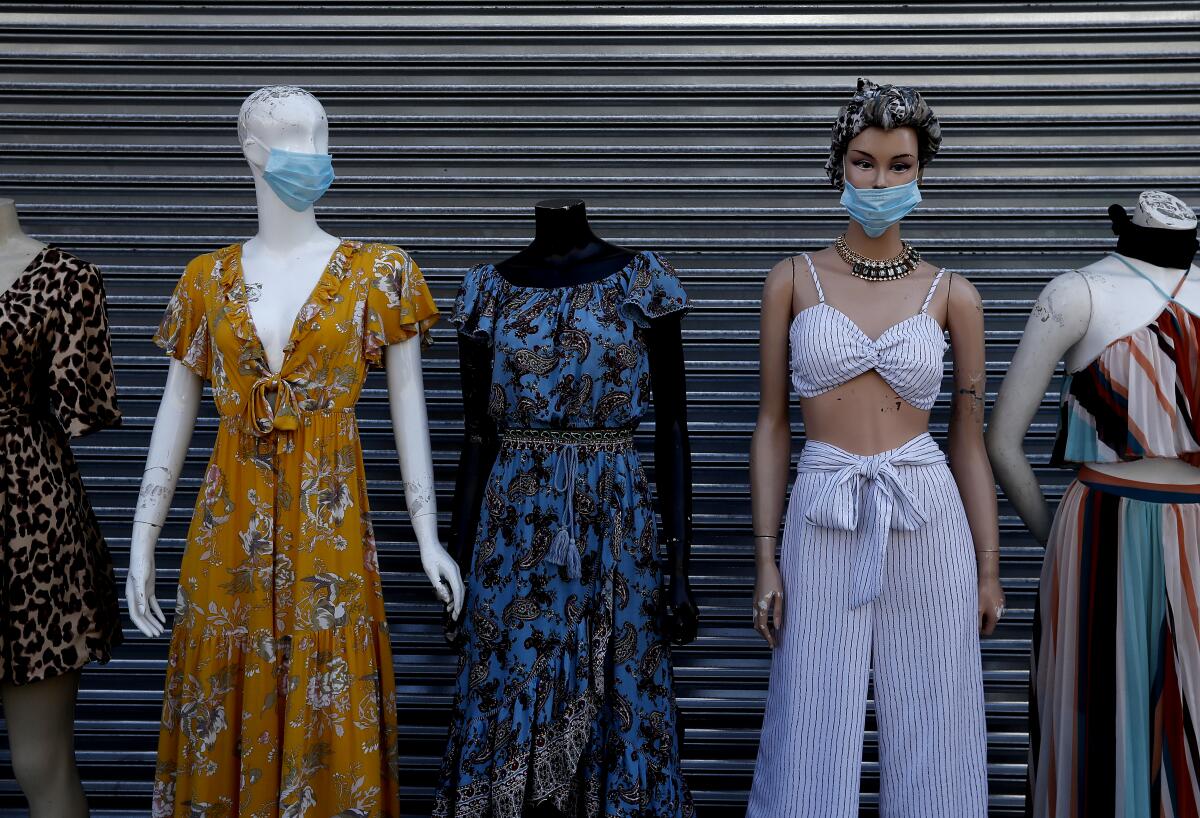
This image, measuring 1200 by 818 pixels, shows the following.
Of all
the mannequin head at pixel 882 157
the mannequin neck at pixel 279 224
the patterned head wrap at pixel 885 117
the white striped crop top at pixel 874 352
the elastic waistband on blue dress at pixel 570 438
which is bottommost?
the elastic waistband on blue dress at pixel 570 438

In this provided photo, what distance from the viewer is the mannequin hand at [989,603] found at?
269cm

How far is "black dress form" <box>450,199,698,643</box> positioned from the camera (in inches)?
108

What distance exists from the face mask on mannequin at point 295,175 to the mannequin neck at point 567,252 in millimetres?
524

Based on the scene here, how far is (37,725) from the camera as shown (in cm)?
278

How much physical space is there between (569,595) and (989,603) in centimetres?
100

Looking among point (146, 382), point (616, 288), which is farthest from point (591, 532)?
point (146, 382)

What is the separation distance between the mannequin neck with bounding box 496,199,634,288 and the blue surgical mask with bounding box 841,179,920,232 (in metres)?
0.56

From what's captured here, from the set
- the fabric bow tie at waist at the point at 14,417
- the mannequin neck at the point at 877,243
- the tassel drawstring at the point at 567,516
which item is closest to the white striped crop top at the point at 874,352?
the mannequin neck at the point at 877,243

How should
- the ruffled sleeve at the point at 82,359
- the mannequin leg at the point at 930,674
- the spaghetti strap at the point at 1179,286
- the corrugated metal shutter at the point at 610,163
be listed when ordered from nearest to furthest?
the mannequin leg at the point at 930,674 → the spaghetti strap at the point at 1179,286 → the ruffled sleeve at the point at 82,359 → the corrugated metal shutter at the point at 610,163

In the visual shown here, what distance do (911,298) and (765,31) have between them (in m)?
1.56

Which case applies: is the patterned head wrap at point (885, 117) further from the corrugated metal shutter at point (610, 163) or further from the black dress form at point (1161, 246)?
the corrugated metal shutter at point (610, 163)

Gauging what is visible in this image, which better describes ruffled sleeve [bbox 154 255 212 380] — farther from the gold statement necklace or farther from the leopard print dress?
the gold statement necklace

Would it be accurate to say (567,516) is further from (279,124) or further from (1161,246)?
(1161,246)

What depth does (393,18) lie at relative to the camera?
387 centimetres
